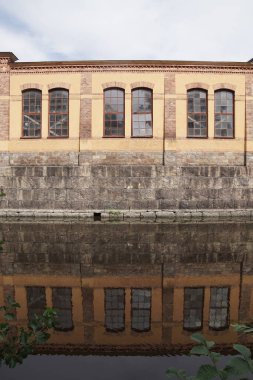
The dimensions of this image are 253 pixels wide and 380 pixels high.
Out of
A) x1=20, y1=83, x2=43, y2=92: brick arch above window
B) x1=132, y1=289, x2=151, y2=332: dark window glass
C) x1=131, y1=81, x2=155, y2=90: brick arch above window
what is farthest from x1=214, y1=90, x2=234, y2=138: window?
x1=132, y1=289, x2=151, y2=332: dark window glass

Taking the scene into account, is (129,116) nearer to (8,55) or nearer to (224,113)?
(224,113)

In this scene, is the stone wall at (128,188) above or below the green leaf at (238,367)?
above

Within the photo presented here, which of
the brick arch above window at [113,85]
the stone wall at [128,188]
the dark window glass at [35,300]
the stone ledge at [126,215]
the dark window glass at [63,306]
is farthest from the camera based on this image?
the brick arch above window at [113,85]

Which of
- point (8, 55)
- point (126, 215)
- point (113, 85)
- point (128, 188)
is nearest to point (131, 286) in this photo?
point (126, 215)

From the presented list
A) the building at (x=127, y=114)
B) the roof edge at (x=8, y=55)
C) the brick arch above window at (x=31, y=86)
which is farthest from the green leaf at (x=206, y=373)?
the roof edge at (x=8, y=55)

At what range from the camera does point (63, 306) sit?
5.88 meters

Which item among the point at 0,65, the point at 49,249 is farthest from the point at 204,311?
the point at 0,65

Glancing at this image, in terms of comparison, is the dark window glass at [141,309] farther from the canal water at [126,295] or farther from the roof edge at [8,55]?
the roof edge at [8,55]

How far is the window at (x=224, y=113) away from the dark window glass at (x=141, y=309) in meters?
12.1

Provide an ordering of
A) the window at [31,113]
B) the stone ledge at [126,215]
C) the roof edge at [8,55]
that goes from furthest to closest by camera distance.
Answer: the window at [31,113], the roof edge at [8,55], the stone ledge at [126,215]

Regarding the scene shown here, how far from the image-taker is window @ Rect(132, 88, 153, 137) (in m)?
16.9

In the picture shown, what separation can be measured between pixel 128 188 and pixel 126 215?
1234 mm

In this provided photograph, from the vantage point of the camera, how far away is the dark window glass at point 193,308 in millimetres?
5223

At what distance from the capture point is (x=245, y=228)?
13.2 meters
